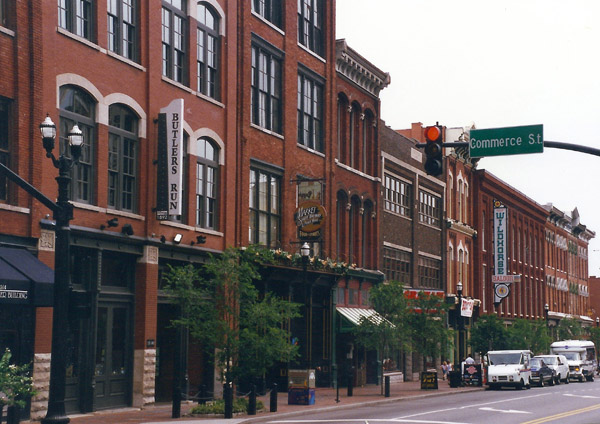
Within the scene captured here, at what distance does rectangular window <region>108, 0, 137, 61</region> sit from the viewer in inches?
1128

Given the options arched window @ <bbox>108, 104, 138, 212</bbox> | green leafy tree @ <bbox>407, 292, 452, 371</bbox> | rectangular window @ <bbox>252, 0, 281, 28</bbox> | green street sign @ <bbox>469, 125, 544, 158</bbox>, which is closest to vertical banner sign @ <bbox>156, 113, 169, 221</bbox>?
arched window @ <bbox>108, 104, 138, 212</bbox>


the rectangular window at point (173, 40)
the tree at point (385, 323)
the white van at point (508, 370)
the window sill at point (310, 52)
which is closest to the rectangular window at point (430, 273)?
the white van at point (508, 370)

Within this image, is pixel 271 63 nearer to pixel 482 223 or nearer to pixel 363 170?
pixel 363 170

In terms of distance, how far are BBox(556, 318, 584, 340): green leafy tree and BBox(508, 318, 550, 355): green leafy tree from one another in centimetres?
1615

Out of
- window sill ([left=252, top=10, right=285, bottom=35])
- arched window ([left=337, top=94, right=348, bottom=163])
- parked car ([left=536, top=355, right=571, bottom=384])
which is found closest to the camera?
window sill ([left=252, top=10, right=285, bottom=35])

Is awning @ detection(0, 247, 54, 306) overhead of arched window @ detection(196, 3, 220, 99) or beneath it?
beneath

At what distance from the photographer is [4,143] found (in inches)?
958

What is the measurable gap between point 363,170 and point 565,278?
56.9m

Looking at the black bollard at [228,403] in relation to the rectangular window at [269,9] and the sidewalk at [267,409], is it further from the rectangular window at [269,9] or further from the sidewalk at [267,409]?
the rectangular window at [269,9]

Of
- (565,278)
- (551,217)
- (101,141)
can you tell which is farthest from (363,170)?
(565,278)

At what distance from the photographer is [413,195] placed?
55.9m

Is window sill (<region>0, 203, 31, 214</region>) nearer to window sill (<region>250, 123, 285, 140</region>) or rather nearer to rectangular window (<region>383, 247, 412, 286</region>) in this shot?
window sill (<region>250, 123, 285, 140</region>)

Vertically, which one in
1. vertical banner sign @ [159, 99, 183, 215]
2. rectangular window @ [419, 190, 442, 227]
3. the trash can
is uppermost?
rectangular window @ [419, 190, 442, 227]

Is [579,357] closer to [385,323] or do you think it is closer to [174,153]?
[385,323]
